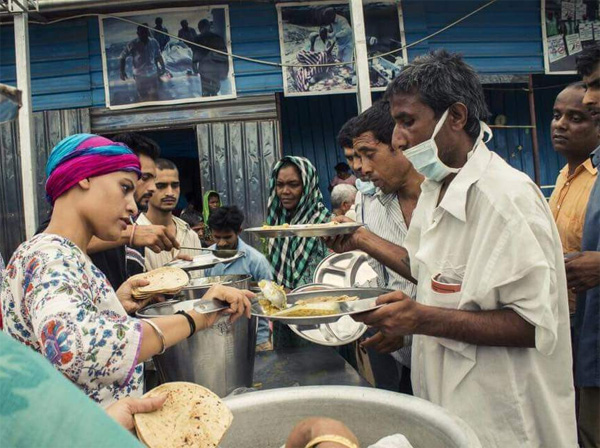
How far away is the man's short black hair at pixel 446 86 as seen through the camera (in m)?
1.67

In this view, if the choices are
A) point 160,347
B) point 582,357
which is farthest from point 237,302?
point 582,357

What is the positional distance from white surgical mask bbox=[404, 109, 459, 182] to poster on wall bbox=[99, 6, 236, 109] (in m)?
5.46

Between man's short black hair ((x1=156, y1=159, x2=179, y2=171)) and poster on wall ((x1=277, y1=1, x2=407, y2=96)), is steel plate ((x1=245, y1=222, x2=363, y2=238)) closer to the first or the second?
man's short black hair ((x1=156, y1=159, x2=179, y2=171))

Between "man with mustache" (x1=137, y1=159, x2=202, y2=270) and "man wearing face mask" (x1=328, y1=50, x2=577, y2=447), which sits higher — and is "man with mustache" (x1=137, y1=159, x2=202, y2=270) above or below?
above

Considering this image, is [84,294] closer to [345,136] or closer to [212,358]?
[212,358]

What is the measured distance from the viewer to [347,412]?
1.40m

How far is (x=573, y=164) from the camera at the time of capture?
3.04 meters

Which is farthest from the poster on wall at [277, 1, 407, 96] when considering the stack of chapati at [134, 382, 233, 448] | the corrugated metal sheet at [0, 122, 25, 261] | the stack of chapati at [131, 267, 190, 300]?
the stack of chapati at [134, 382, 233, 448]

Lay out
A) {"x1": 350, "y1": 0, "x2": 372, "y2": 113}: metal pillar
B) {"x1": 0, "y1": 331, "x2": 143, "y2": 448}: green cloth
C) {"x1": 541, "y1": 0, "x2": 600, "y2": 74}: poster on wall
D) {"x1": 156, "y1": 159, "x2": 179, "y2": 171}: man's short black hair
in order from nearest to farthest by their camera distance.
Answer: {"x1": 0, "y1": 331, "x2": 143, "y2": 448}: green cloth → {"x1": 156, "y1": 159, "x2": 179, "y2": 171}: man's short black hair → {"x1": 350, "y1": 0, "x2": 372, "y2": 113}: metal pillar → {"x1": 541, "y1": 0, "x2": 600, "y2": 74}: poster on wall

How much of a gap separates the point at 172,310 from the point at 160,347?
1.74ft

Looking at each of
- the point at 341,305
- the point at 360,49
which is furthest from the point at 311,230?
the point at 360,49

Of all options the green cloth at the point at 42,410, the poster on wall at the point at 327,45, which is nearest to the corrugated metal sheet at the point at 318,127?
the poster on wall at the point at 327,45

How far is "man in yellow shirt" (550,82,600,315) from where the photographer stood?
279cm

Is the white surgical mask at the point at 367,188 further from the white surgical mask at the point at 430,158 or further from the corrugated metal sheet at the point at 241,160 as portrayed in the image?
the corrugated metal sheet at the point at 241,160
